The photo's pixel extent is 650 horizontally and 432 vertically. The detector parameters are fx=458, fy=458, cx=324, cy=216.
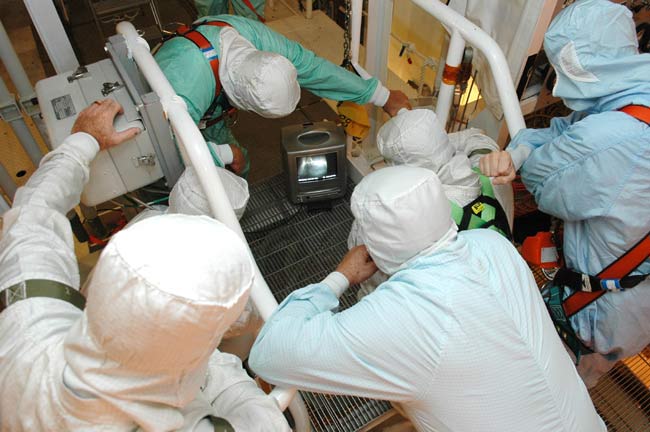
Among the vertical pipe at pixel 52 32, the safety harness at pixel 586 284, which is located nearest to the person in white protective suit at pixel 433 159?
the safety harness at pixel 586 284

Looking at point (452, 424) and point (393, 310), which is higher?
point (393, 310)

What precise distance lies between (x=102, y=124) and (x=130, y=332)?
1.03m

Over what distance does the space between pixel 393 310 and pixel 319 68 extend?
1636 mm

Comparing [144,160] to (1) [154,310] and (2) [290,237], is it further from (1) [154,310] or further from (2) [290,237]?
(1) [154,310]

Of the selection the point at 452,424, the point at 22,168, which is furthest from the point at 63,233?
the point at 22,168

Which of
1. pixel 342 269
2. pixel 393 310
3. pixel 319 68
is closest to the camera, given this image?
pixel 393 310

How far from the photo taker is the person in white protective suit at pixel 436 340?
3.98 ft

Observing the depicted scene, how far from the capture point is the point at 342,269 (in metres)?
1.61

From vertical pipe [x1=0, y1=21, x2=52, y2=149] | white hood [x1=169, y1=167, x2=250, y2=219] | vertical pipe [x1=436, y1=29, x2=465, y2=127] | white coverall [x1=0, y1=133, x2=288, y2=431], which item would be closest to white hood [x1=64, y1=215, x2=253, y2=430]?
white coverall [x1=0, y1=133, x2=288, y2=431]

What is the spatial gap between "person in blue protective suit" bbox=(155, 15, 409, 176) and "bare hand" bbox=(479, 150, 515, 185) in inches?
37.0

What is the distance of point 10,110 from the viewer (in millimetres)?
2287

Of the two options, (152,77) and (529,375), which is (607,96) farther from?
(152,77)

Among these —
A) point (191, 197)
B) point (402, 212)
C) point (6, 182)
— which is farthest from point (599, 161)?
point (6, 182)

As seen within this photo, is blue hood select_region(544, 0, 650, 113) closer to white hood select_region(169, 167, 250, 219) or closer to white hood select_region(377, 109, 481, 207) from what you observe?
white hood select_region(377, 109, 481, 207)
